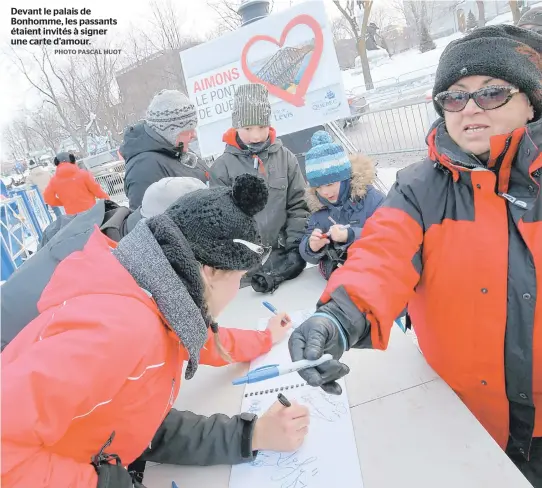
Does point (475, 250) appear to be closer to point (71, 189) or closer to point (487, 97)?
point (487, 97)

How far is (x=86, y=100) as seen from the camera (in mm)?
13992

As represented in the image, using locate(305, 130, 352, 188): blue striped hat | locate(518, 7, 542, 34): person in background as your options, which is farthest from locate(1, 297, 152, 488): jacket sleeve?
locate(518, 7, 542, 34): person in background

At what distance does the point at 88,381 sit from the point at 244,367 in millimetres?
745

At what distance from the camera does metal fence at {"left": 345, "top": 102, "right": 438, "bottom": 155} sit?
691 centimetres

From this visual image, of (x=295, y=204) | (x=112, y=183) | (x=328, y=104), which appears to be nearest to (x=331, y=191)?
(x=295, y=204)

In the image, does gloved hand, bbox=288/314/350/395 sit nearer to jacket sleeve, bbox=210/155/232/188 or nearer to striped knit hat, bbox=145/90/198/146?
jacket sleeve, bbox=210/155/232/188

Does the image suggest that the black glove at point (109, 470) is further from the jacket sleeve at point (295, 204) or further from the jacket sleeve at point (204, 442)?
the jacket sleeve at point (295, 204)

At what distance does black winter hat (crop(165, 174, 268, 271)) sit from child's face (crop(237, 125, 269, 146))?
1473 millimetres

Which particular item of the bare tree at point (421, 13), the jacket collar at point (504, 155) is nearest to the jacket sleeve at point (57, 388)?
the jacket collar at point (504, 155)

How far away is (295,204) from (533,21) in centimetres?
135

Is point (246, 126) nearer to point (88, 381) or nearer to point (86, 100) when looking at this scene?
point (88, 381)

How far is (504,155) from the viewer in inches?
40.8

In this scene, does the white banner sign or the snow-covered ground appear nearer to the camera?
the white banner sign

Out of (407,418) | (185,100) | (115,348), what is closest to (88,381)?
(115,348)
